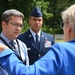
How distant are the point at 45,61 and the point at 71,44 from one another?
28 cm

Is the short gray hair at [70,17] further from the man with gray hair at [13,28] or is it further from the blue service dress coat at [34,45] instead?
the blue service dress coat at [34,45]

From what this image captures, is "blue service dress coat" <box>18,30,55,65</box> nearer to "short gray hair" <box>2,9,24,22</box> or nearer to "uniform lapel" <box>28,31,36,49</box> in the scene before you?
"uniform lapel" <box>28,31,36,49</box>

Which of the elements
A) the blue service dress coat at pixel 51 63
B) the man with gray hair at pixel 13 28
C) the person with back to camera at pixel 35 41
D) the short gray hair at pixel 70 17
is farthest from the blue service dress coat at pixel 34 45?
the blue service dress coat at pixel 51 63

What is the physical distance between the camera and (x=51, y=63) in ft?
7.16

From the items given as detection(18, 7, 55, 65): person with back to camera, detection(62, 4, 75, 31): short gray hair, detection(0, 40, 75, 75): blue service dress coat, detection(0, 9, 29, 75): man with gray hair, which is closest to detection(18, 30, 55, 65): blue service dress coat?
detection(18, 7, 55, 65): person with back to camera

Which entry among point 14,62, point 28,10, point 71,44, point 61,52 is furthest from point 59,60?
point 28,10

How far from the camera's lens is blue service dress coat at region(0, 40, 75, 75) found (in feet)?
7.15

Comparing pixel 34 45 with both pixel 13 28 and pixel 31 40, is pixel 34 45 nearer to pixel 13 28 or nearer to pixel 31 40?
pixel 31 40

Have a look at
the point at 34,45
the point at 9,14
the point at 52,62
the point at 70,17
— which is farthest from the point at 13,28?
the point at 52,62

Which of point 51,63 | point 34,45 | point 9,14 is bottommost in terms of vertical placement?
point 34,45

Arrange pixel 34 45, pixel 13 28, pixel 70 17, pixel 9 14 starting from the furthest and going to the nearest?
pixel 34 45, pixel 13 28, pixel 9 14, pixel 70 17

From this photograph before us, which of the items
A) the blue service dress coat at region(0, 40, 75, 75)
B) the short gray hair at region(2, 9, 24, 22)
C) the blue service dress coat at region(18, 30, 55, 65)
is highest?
the short gray hair at region(2, 9, 24, 22)

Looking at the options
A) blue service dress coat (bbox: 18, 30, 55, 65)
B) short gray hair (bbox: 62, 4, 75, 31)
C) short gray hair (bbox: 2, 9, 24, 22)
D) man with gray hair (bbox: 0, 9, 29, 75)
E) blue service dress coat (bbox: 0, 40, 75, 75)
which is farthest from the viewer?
blue service dress coat (bbox: 18, 30, 55, 65)

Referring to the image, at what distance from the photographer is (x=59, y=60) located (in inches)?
85.8
